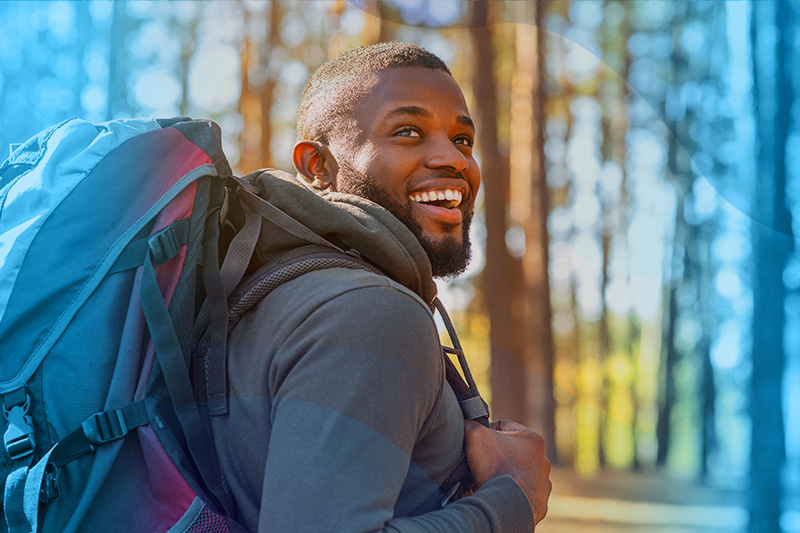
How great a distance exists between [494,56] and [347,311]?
9552mm

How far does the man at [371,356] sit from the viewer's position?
1094 mm

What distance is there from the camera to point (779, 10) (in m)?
6.59

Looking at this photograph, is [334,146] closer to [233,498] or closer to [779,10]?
[233,498]

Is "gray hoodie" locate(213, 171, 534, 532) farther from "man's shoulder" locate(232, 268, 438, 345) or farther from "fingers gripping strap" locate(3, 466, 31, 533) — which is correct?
"fingers gripping strap" locate(3, 466, 31, 533)

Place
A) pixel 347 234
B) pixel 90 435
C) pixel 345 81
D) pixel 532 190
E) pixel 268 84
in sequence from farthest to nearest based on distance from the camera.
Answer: pixel 268 84, pixel 532 190, pixel 345 81, pixel 347 234, pixel 90 435

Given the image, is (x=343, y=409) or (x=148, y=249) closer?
(x=343, y=409)

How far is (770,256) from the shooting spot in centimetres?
646

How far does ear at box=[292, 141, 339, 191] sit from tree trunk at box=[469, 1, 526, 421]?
288 inches

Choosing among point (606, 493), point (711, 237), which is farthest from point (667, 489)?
point (711, 237)

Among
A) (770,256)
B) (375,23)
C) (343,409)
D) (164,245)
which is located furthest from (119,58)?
(343,409)

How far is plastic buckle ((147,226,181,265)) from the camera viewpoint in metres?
1.33

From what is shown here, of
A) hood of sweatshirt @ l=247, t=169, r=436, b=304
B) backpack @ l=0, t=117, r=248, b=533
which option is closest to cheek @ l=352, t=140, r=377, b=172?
hood of sweatshirt @ l=247, t=169, r=436, b=304

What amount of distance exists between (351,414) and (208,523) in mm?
408

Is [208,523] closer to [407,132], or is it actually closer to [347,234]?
[347,234]
